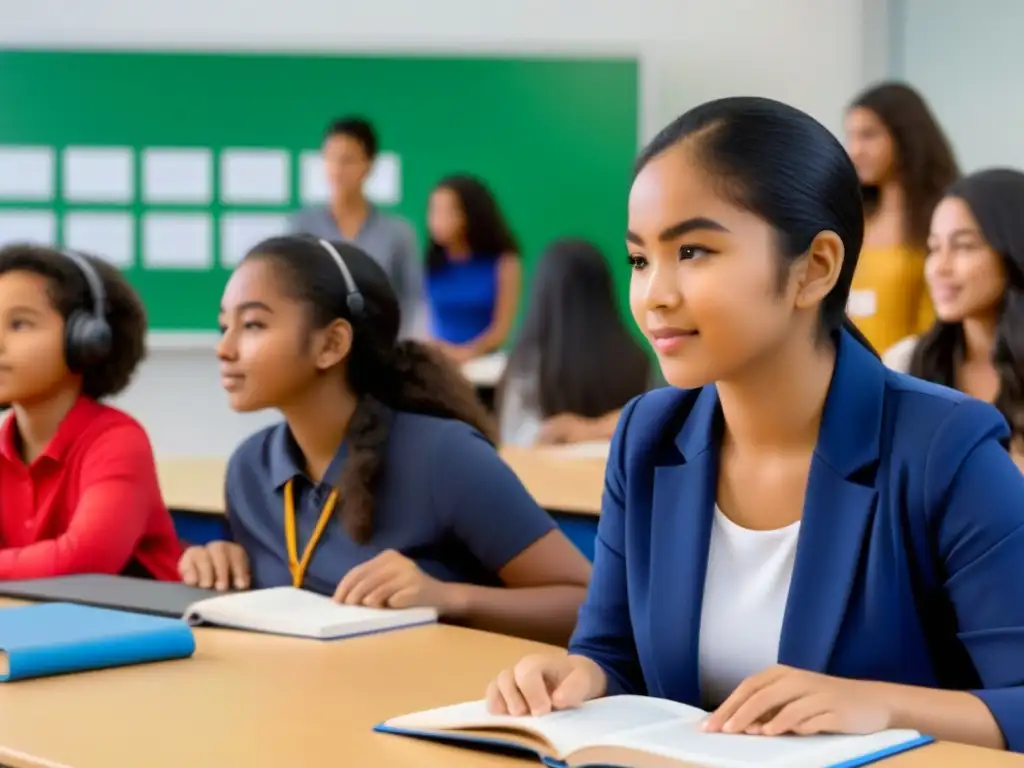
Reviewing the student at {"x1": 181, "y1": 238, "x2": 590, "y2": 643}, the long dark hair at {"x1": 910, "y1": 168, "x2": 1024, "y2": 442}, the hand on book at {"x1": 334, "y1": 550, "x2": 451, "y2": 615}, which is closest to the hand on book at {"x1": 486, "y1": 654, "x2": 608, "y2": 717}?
→ the hand on book at {"x1": 334, "y1": 550, "x2": 451, "y2": 615}

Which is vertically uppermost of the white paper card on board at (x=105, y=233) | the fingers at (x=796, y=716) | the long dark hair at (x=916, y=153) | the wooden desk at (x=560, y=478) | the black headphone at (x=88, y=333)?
the long dark hair at (x=916, y=153)

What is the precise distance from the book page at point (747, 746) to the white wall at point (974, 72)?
5.10 meters

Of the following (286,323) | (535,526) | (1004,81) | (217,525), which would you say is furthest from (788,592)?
(1004,81)

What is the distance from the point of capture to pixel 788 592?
1.44 m

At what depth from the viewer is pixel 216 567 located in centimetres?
225

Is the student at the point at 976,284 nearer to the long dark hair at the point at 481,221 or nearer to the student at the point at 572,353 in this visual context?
the student at the point at 572,353

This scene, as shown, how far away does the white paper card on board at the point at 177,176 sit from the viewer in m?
6.40

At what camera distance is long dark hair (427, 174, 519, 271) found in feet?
19.9

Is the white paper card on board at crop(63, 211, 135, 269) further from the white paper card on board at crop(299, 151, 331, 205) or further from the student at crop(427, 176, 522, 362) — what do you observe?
the student at crop(427, 176, 522, 362)

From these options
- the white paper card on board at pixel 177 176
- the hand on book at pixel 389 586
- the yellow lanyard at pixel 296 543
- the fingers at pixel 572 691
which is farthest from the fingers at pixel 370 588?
the white paper card on board at pixel 177 176

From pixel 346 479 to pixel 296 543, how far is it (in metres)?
0.13

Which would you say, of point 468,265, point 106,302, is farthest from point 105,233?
point 106,302

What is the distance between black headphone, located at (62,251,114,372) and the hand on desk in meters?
0.46

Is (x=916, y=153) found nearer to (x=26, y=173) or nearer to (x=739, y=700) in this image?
(x=739, y=700)
